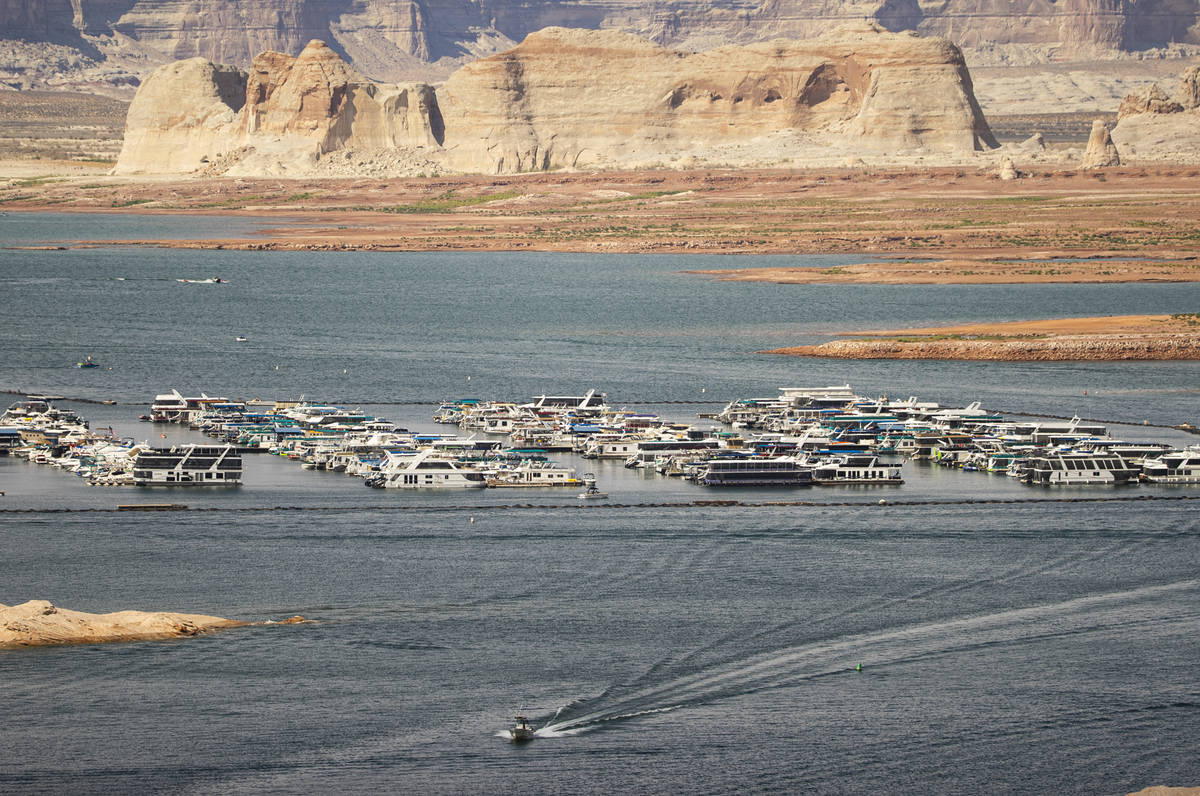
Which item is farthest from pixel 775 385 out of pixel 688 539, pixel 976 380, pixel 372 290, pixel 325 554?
pixel 372 290

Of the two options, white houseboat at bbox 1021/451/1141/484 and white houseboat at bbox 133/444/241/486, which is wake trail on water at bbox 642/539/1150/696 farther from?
white houseboat at bbox 133/444/241/486

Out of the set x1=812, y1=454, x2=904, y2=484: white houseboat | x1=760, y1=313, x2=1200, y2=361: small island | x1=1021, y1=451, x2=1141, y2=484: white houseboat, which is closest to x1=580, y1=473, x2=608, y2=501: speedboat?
x1=812, y1=454, x2=904, y2=484: white houseboat

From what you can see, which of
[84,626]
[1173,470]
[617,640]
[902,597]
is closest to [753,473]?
[1173,470]

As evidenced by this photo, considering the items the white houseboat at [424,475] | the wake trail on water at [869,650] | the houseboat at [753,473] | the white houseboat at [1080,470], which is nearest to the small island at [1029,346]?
the white houseboat at [1080,470]

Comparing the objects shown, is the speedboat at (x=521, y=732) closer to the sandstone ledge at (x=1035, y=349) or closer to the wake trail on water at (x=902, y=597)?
the wake trail on water at (x=902, y=597)

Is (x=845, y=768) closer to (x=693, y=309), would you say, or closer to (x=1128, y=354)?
(x=1128, y=354)

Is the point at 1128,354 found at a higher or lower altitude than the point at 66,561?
higher
